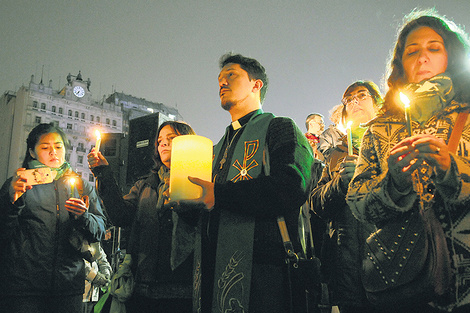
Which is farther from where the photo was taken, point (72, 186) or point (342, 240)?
point (72, 186)

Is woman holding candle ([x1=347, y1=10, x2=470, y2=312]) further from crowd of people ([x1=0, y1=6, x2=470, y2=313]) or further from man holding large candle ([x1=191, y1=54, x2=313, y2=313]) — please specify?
man holding large candle ([x1=191, y1=54, x2=313, y2=313])

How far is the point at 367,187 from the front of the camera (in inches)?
64.7

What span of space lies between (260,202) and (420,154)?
0.83 m

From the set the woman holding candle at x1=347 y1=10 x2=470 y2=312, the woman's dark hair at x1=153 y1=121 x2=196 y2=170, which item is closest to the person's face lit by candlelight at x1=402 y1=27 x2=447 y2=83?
the woman holding candle at x1=347 y1=10 x2=470 y2=312

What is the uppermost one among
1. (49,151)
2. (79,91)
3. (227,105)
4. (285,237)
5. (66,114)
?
(79,91)

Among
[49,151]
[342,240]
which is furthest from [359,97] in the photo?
[49,151]

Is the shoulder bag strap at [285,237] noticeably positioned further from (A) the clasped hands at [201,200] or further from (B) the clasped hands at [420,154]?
(B) the clasped hands at [420,154]

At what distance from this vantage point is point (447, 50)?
5.80 feet

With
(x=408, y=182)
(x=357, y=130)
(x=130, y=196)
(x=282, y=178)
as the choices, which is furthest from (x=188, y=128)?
(x=408, y=182)

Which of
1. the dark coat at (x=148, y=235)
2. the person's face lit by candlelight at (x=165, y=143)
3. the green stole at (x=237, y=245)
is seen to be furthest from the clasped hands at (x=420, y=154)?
the person's face lit by candlelight at (x=165, y=143)

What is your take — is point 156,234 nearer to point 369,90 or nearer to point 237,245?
point 237,245

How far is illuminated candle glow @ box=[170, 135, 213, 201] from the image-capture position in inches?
73.3

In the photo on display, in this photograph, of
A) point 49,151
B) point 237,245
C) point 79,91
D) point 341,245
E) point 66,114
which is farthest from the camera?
point 79,91

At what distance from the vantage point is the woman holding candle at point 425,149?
4.42ft
